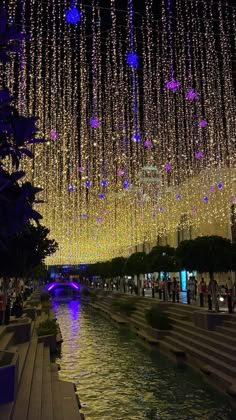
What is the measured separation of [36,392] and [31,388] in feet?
0.84

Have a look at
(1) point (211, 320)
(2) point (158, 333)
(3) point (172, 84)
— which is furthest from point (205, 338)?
(3) point (172, 84)

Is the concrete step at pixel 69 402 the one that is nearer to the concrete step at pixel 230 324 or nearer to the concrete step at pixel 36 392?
the concrete step at pixel 36 392

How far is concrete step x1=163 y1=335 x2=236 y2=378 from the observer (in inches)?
393

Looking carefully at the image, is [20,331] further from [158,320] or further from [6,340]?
[158,320]

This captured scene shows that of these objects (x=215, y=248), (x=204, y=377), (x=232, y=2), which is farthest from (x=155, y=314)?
(x=232, y=2)

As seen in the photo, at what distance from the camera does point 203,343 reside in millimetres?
12641

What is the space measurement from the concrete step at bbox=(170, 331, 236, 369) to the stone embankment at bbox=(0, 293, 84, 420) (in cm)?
398

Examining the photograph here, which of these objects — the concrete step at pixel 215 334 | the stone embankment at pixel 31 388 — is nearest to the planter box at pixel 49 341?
the stone embankment at pixel 31 388

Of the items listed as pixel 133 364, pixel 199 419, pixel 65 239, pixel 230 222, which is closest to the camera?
pixel 199 419

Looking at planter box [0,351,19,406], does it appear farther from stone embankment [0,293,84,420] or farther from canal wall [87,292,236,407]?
canal wall [87,292,236,407]

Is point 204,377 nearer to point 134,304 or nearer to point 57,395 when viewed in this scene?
point 57,395

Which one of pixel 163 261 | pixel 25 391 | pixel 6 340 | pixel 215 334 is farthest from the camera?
pixel 163 261

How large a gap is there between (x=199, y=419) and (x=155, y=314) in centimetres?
928

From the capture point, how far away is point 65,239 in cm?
4497
